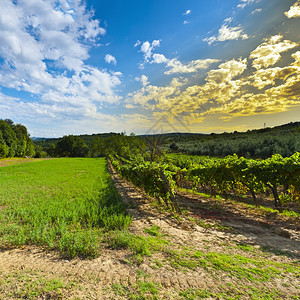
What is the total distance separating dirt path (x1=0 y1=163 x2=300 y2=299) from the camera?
9.57ft

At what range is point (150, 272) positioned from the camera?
134 inches

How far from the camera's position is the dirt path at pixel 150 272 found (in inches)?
115

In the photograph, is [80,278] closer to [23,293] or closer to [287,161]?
[23,293]

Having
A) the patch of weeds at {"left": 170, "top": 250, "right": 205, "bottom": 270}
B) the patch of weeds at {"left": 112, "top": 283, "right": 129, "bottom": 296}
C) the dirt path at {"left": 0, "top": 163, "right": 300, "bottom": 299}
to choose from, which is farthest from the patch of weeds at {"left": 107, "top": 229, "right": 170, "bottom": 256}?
the patch of weeds at {"left": 112, "top": 283, "right": 129, "bottom": 296}

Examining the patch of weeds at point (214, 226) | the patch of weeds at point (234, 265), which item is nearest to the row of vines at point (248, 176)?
the patch of weeds at point (214, 226)

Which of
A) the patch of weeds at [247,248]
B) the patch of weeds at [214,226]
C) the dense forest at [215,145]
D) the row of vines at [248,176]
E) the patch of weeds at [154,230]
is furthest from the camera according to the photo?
the dense forest at [215,145]

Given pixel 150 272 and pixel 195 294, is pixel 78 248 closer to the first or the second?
pixel 150 272

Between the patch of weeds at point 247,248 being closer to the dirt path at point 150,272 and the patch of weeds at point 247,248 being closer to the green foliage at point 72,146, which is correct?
the dirt path at point 150,272

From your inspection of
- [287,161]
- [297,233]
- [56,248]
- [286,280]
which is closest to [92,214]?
[56,248]

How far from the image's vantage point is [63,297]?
281 centimetres

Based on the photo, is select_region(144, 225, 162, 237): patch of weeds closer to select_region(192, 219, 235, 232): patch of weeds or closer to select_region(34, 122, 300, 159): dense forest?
select_region(192, 219, 235, 232): patch of weeds

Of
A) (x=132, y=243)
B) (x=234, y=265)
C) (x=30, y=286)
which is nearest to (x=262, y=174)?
(x=234, y=265)

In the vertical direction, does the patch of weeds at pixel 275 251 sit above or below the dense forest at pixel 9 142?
below

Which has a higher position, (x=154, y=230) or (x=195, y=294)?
(x=195, y=294)
